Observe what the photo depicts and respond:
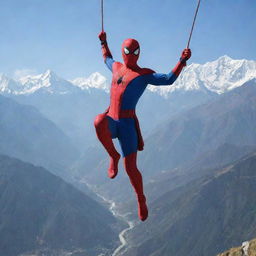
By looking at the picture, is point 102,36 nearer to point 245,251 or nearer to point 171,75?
point 171,75

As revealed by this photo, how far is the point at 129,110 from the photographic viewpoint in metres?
12.1

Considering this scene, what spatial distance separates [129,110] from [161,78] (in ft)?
4.13

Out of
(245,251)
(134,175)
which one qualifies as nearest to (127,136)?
(134,175)

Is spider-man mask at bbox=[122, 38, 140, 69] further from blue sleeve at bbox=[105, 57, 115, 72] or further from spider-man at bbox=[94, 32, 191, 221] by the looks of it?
blue sleeve at bbox=[105, 57, 115, 72]

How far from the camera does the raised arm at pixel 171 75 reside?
11305 millimetres

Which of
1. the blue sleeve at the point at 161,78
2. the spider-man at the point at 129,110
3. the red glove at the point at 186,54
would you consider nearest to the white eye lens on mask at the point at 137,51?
the spider-man at the point at 129,110

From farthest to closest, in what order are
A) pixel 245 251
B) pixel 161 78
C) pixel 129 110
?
pixel 245 251 → pixel 129 110 → pixel 161 78

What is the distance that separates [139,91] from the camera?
1209cm

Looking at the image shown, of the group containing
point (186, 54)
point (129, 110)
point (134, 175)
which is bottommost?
point (134, 175)

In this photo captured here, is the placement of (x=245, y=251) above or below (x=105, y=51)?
above

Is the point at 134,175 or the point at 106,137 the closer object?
the point at 106,137

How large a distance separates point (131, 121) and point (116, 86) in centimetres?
109

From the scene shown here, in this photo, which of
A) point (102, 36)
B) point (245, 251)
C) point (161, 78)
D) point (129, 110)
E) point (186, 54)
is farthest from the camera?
point (245, 251)

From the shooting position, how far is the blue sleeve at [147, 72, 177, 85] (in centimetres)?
1162
